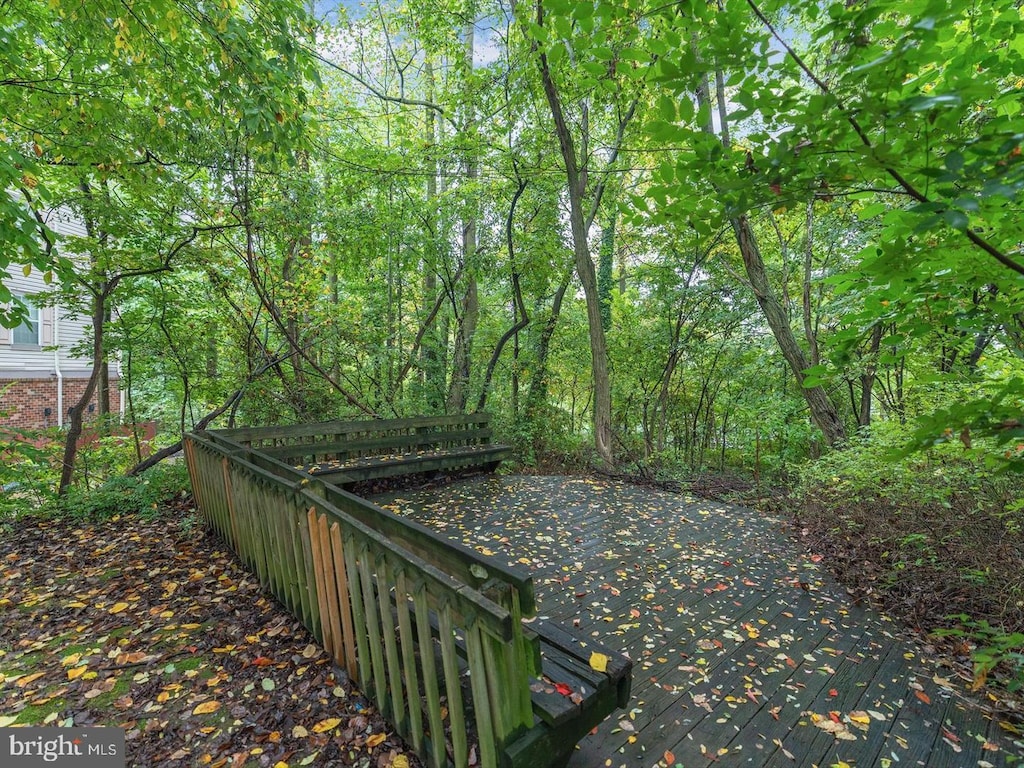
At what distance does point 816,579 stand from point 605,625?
1.86 meters

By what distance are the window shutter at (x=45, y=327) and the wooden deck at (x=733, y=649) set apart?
1239cm

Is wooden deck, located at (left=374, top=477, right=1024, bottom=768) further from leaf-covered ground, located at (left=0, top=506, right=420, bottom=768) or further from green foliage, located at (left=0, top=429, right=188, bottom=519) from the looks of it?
green foliage, located at (left=0, top=429, right=188, bottom=519)

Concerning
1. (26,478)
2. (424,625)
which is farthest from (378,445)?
(424,625)

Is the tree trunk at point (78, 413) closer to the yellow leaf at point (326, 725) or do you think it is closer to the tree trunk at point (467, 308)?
the tree trunk at point (467, 308)

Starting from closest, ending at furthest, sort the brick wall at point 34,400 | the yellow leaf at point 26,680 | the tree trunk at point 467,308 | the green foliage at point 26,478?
the yellow leaf at point 26,680, the green foliage at point 26,478, the tree trunk at point 467,308, the brick wall at point 34,400

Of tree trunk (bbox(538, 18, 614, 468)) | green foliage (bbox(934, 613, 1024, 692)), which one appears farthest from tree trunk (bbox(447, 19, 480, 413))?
green foliage (bbox(934, 613, 1024, 692))

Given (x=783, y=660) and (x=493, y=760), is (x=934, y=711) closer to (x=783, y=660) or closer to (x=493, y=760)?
(x=783, y=660)

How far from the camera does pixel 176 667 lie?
90.1 inches

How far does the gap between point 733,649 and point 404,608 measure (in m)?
1.99

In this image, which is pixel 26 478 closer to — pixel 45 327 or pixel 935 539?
pixel 935 539

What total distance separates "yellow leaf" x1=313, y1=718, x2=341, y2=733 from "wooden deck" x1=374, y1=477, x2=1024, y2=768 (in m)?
1.02

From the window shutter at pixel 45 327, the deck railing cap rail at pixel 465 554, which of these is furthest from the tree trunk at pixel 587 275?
the window shutter at pixel 45 327

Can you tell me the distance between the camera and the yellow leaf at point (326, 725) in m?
1.88

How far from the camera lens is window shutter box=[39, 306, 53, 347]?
35.6ft
